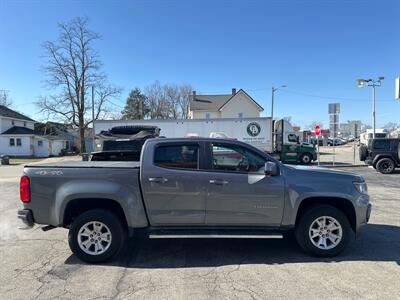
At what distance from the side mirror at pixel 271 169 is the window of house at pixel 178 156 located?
102 centimetres

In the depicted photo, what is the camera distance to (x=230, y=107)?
6166cm

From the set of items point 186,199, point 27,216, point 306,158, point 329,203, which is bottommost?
point 306,158

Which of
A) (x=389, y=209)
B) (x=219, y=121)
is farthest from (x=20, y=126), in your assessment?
(x=389, y=209)

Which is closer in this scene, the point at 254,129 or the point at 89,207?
the point at 89,207

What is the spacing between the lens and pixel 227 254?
5.80 m

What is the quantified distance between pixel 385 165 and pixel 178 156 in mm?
18231

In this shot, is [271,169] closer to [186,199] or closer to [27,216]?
[186,199]

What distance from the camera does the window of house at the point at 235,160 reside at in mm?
5602

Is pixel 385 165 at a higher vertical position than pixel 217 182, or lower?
lower

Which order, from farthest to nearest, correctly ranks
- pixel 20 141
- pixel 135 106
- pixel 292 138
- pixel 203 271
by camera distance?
1. pixel 135 106
2. pixel 20 141
3. pixel 292 138
4. pixel 203 271

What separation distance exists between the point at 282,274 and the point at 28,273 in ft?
11.4

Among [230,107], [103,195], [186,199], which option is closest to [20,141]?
[230,107]

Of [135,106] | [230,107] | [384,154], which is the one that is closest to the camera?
[384,154]

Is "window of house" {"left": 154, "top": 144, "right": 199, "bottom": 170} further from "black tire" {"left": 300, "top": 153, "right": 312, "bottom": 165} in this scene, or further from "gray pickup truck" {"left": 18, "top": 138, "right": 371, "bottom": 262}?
"black tire" {"left": 300, "top": 153, "right": 312, "bottom": 165}
